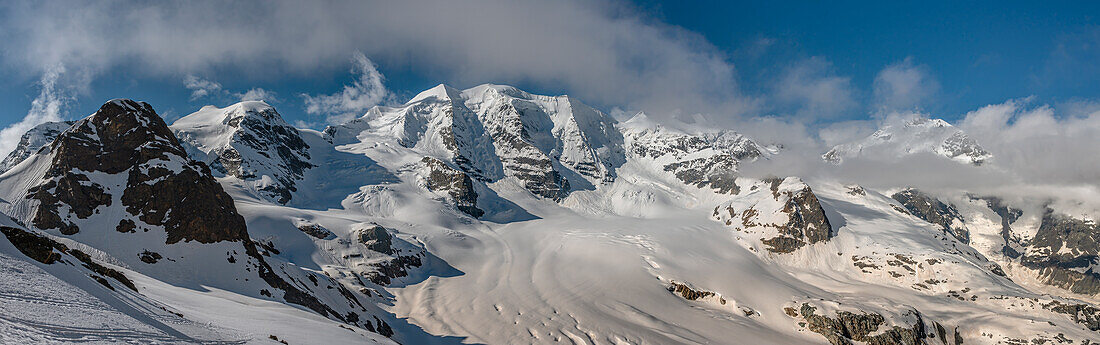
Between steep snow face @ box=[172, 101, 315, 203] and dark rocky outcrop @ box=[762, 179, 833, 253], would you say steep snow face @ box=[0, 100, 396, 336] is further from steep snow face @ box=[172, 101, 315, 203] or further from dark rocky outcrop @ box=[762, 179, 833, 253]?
dark rocky outcrop @ box=[762, 179, 833, 253]

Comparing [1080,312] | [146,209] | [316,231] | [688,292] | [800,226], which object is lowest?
[688,292]

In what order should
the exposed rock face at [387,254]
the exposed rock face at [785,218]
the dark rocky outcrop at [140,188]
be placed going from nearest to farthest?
the dark rocky outcrop at [140,188], the exposed rock face at [387,254], the exposed rock face at [785,218]

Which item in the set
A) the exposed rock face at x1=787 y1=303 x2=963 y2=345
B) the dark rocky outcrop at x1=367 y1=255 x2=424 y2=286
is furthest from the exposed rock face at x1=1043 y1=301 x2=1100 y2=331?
the dark rocky outcrop at x1=367 y1=255 x2=424 y2=286

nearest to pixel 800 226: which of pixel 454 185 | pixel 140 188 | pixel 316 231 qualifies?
pixel 454 185

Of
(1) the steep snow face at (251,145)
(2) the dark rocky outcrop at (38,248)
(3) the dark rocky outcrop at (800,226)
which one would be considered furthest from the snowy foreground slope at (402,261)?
(1) the steep snow face at (251,145)

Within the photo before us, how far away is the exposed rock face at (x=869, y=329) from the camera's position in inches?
3221

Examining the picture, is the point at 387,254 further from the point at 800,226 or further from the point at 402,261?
the point at 800,226

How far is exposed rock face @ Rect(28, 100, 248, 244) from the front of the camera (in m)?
49.2

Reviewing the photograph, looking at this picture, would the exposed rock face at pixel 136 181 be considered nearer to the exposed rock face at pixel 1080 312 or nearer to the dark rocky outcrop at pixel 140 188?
the dark rocky outcrop at pixel 140 188

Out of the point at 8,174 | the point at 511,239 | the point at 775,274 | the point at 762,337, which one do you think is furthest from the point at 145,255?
the point at 775,274

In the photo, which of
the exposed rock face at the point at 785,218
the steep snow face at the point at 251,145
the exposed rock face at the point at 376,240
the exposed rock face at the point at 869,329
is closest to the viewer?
the exposed rock face at the point at 869,329

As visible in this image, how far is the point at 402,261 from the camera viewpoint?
102 metres

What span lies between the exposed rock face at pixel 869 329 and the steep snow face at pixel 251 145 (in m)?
148

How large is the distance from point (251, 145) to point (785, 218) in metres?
193
